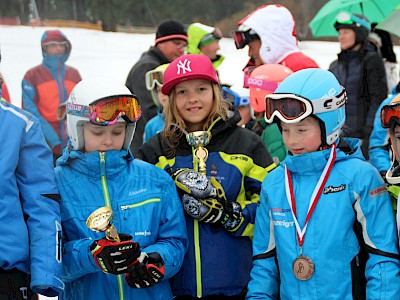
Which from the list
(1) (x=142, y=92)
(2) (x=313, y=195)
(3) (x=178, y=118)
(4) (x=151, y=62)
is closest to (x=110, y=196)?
(3) (x=178, y=118)

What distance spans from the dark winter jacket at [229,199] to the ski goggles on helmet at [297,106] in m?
0.46

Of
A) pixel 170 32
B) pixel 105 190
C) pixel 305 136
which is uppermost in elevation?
pixel 170 32

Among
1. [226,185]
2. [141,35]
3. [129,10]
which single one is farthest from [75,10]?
[226,185]

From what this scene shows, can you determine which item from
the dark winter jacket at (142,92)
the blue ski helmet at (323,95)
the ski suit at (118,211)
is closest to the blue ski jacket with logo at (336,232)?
the blue ski helmet at (323,95)

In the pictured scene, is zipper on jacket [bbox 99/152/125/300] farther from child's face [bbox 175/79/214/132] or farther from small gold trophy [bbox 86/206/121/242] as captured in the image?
child's face [bbox 175/79/214/132]

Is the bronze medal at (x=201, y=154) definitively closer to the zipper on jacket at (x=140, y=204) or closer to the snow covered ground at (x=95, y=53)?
the zipper on jacket at (x=140, y=204)

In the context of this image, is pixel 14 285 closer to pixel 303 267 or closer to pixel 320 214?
pixel 303 267

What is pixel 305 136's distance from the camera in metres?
3.27

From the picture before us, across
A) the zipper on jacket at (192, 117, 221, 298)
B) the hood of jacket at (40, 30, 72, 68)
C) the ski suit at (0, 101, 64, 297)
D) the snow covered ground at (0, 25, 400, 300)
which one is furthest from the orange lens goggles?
the snow covered ground at (0, 25, 400, 300)

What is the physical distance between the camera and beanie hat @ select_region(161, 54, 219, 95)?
146 inches

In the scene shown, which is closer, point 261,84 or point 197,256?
point 197,256

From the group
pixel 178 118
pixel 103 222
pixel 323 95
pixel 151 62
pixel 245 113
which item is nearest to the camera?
pixel 103 222

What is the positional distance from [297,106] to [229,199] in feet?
2.33

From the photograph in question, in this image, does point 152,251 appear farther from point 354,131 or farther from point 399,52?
point 399,52
